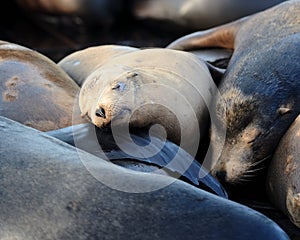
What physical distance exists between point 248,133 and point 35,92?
3.02 ft

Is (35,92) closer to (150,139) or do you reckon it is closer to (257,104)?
(150,139)

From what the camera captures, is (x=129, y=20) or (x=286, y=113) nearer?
(x=286, y=113)

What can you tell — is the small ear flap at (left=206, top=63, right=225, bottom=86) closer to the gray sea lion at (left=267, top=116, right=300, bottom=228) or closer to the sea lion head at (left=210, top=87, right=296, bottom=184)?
the sea lion head at (left=210, top=87, right=296, bottom=184)

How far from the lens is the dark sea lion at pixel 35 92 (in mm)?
3018

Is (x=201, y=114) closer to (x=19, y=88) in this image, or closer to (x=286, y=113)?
(x=286, y=113)

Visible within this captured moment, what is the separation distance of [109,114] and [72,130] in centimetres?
16

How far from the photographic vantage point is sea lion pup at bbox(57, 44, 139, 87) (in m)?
3.65

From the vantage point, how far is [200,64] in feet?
10.7

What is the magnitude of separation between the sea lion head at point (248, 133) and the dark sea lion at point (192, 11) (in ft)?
10.7

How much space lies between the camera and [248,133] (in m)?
2.88

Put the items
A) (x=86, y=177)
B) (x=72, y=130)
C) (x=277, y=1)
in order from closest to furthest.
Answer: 1. (x=86, y=177)
2. (x=72, y=130)
3. (x=277, y=1)

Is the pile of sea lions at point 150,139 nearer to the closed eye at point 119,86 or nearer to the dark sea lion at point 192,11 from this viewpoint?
the closed eye at point 119,86

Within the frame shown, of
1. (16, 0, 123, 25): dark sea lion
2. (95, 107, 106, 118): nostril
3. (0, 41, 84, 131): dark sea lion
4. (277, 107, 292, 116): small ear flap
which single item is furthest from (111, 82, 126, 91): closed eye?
(16, 0, 123, 25): dark sea lion

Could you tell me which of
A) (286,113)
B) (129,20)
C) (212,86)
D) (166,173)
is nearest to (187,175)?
(166,173)
